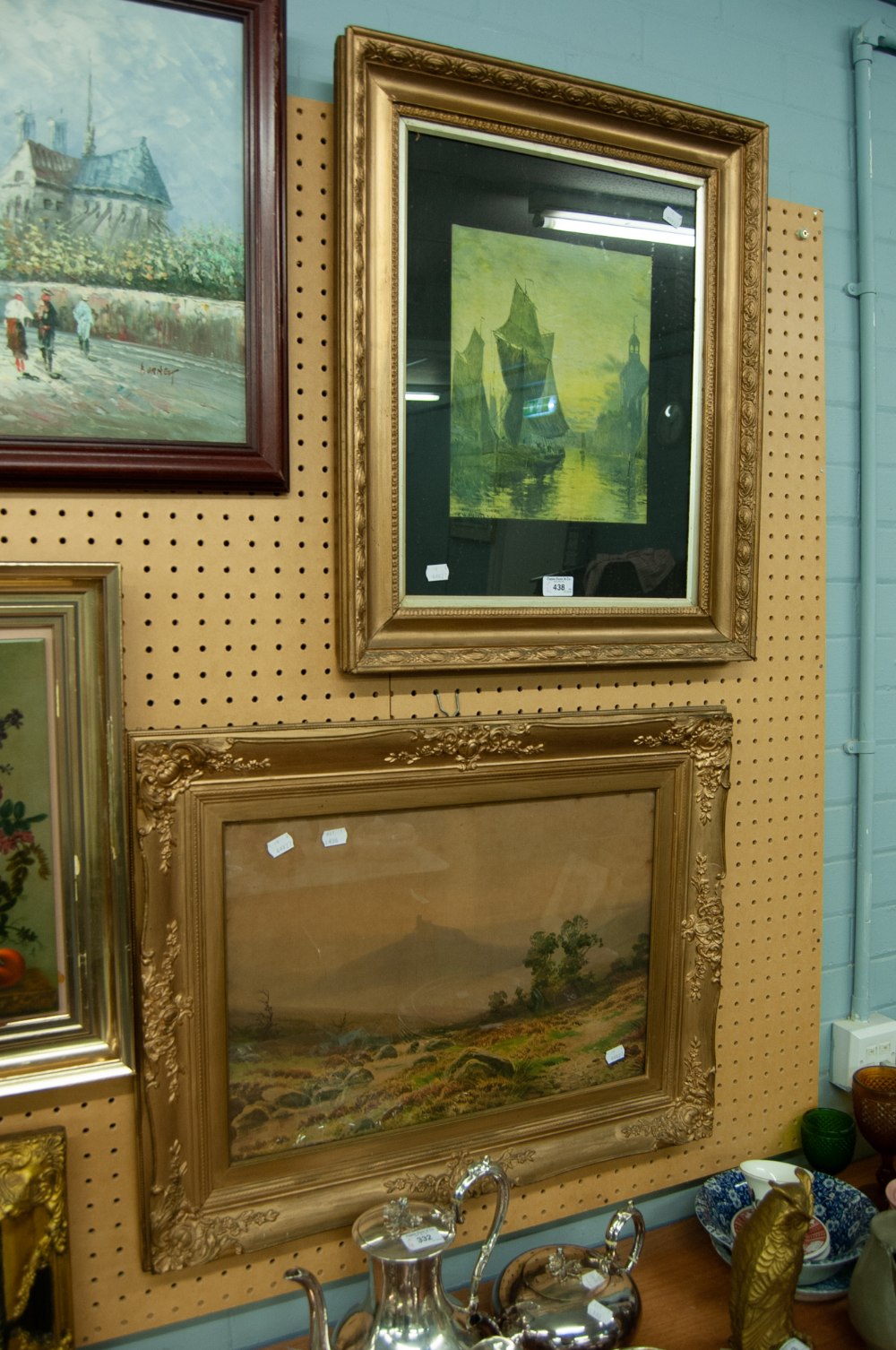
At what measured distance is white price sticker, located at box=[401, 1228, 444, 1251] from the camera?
100 centimetres

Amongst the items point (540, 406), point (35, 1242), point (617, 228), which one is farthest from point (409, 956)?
point (617, 228)

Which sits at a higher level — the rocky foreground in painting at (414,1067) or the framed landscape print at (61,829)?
the framed landscape print at (61,829)

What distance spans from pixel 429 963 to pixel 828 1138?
0.71 m

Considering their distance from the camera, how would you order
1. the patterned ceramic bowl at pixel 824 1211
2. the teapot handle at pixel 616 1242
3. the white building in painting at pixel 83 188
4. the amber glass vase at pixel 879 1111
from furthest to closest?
the amber glass vase at pixel 879 1111
the patterned ceramic bowl at pixel 824 1211
the teapot handle at pixel 616 1242
the white building in painting at pixel 83 188

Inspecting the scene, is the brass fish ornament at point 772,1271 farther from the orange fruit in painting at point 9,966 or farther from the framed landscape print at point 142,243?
the framed landscape print at point 142,243

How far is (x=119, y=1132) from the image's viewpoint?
1048 mm

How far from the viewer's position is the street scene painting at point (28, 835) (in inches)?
37.9

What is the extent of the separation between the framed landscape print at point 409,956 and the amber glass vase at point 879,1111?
9.8 inches

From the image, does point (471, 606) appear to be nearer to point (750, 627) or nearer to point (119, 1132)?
point (750, 627)

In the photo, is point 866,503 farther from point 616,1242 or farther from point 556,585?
point 616,1242

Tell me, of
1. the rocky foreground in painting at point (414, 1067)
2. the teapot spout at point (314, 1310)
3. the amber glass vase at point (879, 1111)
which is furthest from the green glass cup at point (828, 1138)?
the teapot spout at point (314, 1310)

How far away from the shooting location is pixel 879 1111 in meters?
1.39

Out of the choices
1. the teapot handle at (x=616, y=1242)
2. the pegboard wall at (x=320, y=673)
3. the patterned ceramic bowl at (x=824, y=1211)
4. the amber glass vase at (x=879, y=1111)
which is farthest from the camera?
the amber glass vase at (x=879, y=1111)
